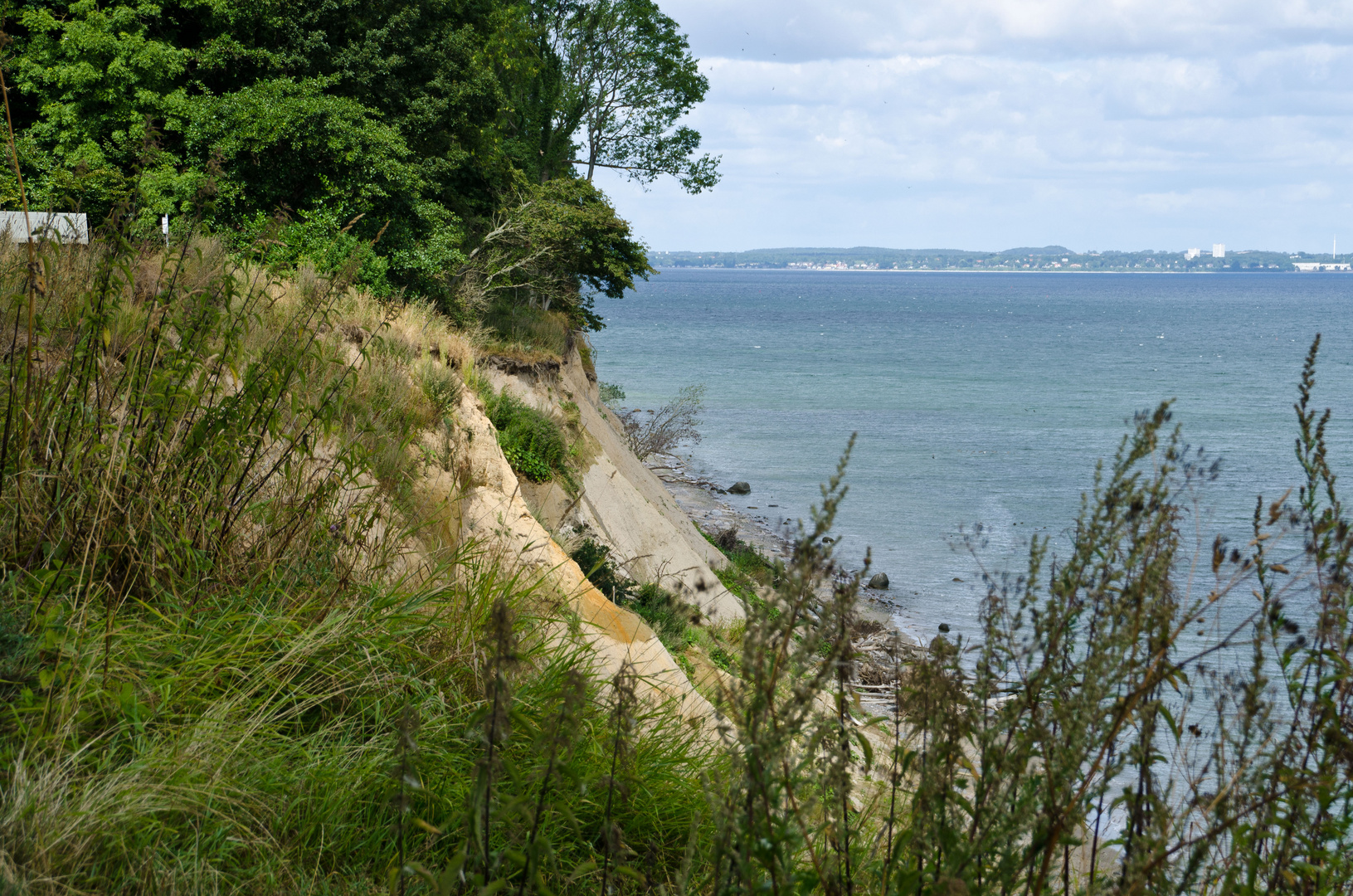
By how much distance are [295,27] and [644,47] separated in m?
17.6

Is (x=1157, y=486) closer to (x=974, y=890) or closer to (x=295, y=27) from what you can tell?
(x=974, y=890)

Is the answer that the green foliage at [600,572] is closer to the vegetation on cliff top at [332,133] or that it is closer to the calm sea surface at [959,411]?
the calm sea surface at [959,411]

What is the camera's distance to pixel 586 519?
15.1 m

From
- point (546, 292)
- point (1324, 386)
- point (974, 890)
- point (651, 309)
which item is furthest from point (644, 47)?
point (651, 309)

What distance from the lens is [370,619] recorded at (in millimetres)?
3693

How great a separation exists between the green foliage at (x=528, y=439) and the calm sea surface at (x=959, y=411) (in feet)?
19.3

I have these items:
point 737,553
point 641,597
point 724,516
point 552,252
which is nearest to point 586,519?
point 641,597

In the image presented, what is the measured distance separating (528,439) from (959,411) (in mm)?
36672

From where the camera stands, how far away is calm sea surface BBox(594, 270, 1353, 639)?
83.1 ft

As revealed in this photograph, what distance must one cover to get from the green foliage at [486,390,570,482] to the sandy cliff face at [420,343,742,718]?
33 cm

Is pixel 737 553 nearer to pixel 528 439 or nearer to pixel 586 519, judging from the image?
pixel 586 519

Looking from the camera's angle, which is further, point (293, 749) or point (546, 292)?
point (546, 292)

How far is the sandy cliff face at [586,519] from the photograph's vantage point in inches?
206

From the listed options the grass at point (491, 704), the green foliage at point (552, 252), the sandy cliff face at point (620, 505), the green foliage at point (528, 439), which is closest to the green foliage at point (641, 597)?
the sandy cliff face at point (620, 505)
